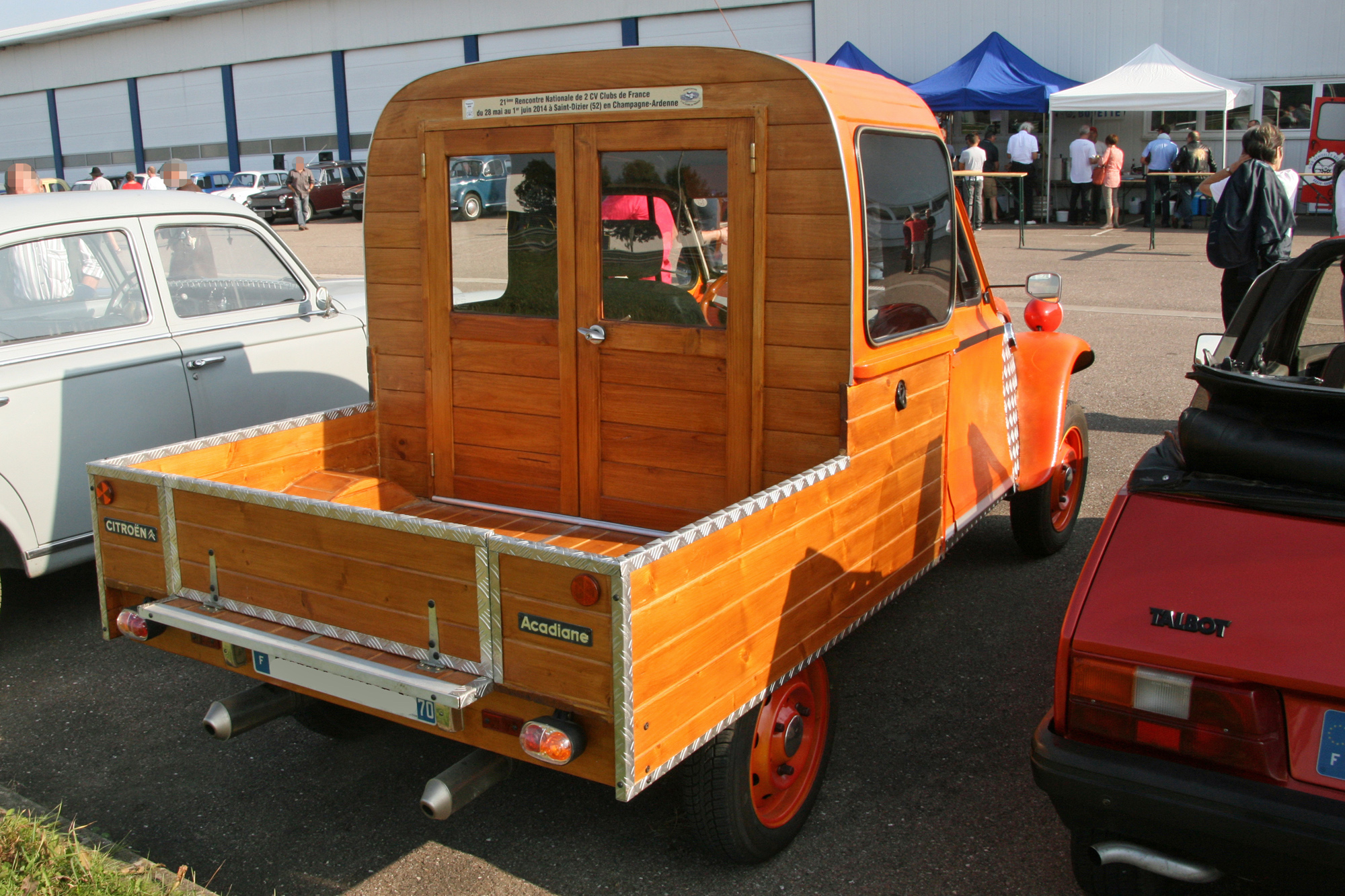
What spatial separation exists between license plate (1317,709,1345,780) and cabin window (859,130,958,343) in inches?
67.5

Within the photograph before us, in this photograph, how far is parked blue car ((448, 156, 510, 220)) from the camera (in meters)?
3.90

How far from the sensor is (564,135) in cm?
371

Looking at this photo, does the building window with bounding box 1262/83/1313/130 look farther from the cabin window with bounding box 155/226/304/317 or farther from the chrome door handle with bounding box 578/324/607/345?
the chrome door handle with bounding box 578/324/607/345

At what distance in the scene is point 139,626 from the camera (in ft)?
11.2

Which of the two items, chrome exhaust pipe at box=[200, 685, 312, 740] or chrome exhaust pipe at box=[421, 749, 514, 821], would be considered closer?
chrome exhaust pipe at box=[421, 749, 514, 821]

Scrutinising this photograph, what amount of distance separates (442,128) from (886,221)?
162 centimetres

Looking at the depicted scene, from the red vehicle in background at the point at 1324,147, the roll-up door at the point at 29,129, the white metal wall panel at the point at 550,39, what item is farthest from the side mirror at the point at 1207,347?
the roll-up door at the point at 29,129

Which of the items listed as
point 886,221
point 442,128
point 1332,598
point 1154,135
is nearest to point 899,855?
point 1332,598

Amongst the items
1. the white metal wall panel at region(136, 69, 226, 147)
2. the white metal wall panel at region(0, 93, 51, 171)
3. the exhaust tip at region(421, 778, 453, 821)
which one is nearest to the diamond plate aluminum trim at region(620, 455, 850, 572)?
the exhaust tip at region(421, 778, 453, 821)

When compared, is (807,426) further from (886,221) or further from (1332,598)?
(1332,598)

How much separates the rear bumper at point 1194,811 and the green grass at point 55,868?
89.9 inches

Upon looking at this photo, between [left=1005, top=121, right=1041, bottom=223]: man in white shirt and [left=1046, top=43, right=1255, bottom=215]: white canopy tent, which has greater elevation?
[left=1046, top=43, right=1255, bottom=215]: white canopy tent

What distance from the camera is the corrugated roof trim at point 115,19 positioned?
36.2 meters

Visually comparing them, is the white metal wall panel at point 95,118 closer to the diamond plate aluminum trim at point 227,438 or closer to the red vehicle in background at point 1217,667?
the diamond plate aluminum trim at point 227,438
